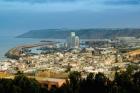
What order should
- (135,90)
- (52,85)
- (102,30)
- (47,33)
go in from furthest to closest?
1. (47,33)
2. (102,30)
3. (52,85)
4. (135,90)

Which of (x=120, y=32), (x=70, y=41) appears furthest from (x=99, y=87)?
(x=120, y=32)

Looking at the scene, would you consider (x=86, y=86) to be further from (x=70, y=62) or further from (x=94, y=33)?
(x=94, y=33)

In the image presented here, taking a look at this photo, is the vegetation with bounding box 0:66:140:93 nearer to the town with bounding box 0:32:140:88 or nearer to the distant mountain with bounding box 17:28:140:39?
the town with bounding box 0:32:140:88

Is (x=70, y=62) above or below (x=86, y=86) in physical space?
below

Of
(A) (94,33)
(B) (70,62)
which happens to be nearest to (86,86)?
(B) (70,62)

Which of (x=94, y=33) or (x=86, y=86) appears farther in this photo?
(x=94, y=33)

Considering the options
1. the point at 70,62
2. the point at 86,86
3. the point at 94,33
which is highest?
the point at 86,86

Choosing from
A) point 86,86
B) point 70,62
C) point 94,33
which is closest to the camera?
point 86,86

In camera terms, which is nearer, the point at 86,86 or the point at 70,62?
Answer: the point at 86,86

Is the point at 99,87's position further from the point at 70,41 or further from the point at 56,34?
the point at 56,34

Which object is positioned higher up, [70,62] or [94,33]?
[70,62]

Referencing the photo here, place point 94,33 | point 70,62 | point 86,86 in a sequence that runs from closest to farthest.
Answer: point 86,86 < point 70,62 < point 94,33
